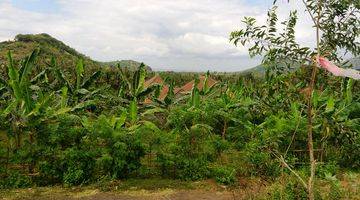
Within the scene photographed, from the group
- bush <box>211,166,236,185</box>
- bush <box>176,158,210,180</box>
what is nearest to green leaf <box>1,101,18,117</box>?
bush <box>176,158,210,180</box>

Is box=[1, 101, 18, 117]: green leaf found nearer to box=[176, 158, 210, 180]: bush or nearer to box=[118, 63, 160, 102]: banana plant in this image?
box=[176, 158, 210, 180]: bush

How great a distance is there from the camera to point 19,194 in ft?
24.8

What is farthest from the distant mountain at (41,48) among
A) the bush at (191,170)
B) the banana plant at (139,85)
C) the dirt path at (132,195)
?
the dirt path at (132,195)

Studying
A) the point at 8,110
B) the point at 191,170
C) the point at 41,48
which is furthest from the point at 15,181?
the point at 41,48

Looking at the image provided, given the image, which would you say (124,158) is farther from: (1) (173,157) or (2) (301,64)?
(2) (301,64)

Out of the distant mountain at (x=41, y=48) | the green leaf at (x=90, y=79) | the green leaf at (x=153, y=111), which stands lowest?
the green leaf at (x=153, y=111)

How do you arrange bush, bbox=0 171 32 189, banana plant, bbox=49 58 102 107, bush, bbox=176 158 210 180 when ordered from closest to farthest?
1. bush, bbox=0 171 32 189
2. bush, bbox=176 158 210 180
3. banana plant, bbox=49 58 102 107

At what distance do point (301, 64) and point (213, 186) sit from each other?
453 centimetres

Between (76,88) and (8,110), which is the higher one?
(76,88)

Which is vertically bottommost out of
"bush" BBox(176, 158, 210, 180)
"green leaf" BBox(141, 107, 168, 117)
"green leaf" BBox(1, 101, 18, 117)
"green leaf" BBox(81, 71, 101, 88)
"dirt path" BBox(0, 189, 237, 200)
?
"dirt path" BBox(0, 189, 237, 200)

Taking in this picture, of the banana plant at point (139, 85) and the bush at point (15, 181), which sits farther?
the banana plant at point (139, 85)

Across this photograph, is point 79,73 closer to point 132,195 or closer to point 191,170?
point 191,170

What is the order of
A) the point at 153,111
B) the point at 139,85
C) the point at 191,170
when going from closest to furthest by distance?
the point at 191,170
the point at 153,111
the point at 139,85

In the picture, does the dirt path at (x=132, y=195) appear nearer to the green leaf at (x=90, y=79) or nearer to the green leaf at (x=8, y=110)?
the green leaf at (x=8, y=110)
